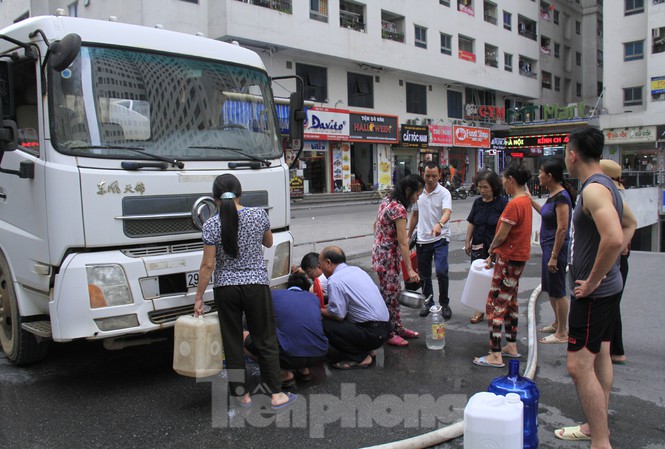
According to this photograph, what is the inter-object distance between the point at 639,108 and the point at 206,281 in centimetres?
3981

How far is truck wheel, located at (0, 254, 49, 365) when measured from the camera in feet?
15.6

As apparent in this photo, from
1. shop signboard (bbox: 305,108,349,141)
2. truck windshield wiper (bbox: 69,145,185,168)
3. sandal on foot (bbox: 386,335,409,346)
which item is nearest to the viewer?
truck windshield wiper (bbox: 69,145,185,168)

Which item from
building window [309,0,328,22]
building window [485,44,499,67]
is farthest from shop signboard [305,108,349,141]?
building window [485,44,499,67]

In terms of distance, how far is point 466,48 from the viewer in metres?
37.5

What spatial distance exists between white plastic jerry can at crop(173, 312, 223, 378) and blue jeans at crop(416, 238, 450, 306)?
3.06 meters

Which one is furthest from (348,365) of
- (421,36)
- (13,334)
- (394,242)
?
(421,36)

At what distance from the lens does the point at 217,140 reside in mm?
4902

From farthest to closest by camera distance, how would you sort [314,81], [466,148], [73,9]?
[466,148] → [314,81] → [73,9]

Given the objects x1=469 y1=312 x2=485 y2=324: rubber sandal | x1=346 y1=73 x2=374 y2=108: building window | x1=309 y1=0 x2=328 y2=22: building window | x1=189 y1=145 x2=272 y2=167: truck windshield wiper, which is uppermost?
x1=309 y1=0 x2=328 y2=22: building window

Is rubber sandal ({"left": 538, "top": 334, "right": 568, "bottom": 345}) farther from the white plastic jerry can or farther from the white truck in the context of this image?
the white plastic jerry can

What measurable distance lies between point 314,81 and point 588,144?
2596 cm

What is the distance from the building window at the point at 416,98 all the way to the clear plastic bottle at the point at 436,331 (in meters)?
29.8

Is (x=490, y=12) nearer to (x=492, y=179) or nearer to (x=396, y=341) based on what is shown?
(x=492, y=179)

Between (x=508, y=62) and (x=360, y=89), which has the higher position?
(x=508, y=62)
